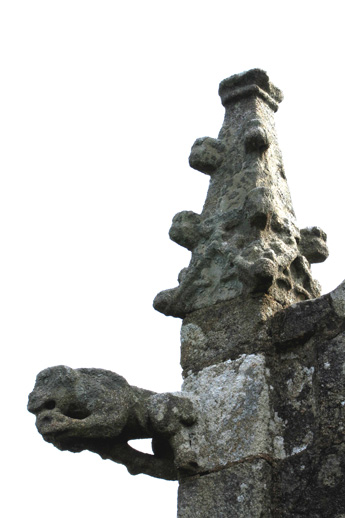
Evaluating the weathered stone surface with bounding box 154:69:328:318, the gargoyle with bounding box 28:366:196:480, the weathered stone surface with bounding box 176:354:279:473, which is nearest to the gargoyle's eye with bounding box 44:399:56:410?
the gargoyle with bounding box 28:366:196:480

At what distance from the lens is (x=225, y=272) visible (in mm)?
4781

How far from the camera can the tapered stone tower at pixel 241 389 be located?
4082mm

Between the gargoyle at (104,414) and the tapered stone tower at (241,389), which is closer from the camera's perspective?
the tapered stone tower at (241,389)

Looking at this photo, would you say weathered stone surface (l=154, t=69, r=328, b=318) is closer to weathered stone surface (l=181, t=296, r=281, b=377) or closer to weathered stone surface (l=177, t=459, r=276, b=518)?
weathered stone surface (l=181, t=296, r=281, b=377)

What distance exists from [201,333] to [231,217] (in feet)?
2.28

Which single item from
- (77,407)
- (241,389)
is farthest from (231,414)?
(77,407)

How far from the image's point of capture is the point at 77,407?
438 cm

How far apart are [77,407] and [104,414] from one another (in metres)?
0.14

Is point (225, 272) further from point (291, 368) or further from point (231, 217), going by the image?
point (291, 368)

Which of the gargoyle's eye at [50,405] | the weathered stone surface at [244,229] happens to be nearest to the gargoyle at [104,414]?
the gargoyle's eye at [50,405]

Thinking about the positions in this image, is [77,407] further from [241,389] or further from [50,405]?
[241,389]

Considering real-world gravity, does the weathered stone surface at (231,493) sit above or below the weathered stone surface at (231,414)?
below

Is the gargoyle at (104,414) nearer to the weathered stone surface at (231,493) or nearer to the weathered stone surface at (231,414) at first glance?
the weathered stone surface at (231,414)

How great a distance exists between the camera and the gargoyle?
4.32 m
